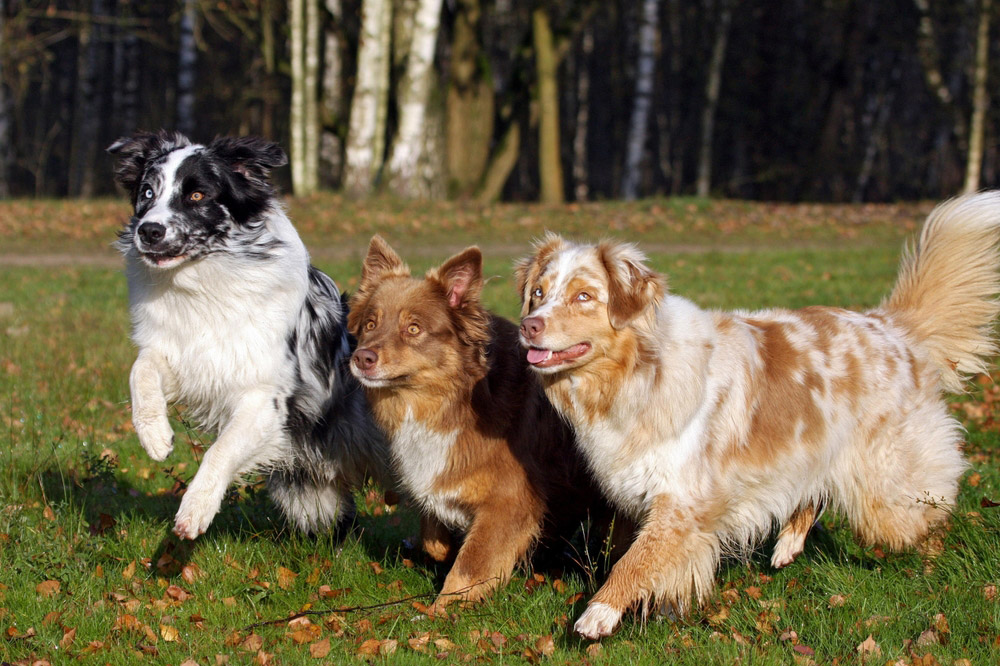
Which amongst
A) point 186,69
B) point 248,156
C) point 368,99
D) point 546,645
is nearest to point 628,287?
point 546,645

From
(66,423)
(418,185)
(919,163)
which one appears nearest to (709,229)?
(418,185)

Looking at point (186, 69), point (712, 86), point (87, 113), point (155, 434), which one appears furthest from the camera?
Result: point (87, 113)

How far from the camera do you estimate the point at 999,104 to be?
112 ft

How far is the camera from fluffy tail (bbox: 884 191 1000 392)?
220 inches

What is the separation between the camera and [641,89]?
28.1 m

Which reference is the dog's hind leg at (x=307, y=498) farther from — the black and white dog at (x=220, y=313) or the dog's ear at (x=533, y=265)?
the dog's ear at (x=533, y=265)

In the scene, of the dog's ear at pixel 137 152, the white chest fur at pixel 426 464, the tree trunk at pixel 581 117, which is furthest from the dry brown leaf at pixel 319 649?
the tree trunk at pixel 581 117

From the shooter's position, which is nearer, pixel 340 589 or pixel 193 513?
pixel 193 513

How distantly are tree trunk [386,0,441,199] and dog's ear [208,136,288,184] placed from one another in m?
17.8

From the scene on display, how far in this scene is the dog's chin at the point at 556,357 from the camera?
14.6 feet

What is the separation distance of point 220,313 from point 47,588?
5.83 ft

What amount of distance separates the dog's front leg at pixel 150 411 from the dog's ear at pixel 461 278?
1.56 m

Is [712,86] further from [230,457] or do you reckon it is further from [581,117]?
[230,457]

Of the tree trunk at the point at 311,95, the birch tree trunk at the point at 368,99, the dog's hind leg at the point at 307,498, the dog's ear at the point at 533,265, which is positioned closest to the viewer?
the dog's ear at the point at 533,265
